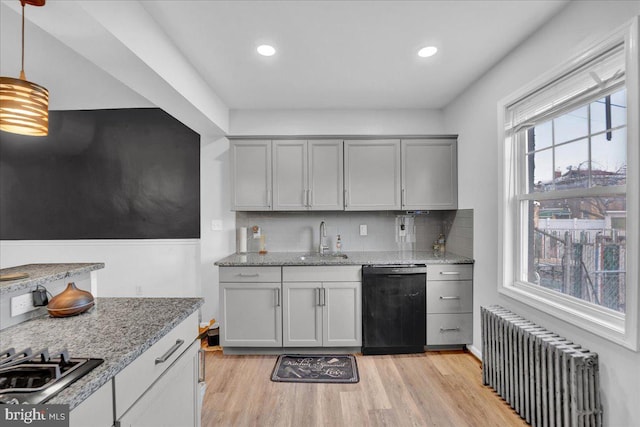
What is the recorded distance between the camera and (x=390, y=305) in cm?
302

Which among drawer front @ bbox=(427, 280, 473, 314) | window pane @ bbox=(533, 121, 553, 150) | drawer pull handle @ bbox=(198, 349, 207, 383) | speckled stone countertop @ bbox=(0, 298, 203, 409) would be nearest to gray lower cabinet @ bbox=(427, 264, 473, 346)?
drawer front @ bbox=(427, 280, 473, 314)

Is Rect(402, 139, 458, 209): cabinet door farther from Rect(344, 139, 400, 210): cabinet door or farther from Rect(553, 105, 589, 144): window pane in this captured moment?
Rect(553, 105, 589, 144): window pane

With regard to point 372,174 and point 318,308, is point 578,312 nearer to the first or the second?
point 318,308

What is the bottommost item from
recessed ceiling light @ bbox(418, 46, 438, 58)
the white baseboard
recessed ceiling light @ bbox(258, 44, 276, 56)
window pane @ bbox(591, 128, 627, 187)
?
the white baseboard

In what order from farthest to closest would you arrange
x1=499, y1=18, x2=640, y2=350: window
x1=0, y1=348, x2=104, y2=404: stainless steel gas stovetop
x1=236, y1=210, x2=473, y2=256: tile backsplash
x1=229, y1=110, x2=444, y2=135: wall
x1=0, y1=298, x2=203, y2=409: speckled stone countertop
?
1. x1=236, y1=210, x2=473, y2=256: tile backsplash
2. x1=229, y1=110, x2=444, y2=135: wall
3. x1=499, y1=18, x2=640, y2=350: window
4. x1=0, y1=298, x2=203, y2=409: speckled stone countertop
5. x1=0, y1=348, x2=104, y2=404: stainless steel gas stovetop

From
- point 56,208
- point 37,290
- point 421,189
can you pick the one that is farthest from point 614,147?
point 56,208

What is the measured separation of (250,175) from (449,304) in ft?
8.08

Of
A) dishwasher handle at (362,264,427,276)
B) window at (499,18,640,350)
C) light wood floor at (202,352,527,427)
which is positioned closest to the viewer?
window at (499,18,640,350)

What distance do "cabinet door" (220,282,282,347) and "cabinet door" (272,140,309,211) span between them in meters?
0.92

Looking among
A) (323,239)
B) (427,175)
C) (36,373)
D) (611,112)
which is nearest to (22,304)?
(36,373)

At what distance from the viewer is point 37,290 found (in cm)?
138

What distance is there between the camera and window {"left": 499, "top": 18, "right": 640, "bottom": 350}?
151cm

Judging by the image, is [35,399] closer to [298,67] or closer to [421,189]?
[298,67]

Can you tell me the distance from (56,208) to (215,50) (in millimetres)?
3265
